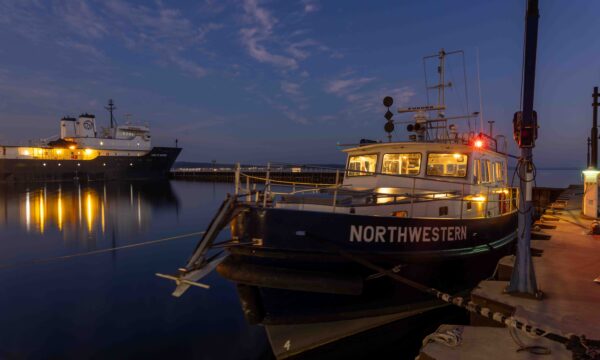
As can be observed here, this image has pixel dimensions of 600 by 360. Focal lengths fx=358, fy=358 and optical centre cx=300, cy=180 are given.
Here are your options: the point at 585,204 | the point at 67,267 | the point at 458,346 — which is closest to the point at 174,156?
the point at 67,267

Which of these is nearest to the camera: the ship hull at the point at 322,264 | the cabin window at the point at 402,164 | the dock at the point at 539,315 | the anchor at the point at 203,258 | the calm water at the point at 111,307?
the dock at the point at 539,315

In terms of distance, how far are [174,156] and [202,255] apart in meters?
63.4

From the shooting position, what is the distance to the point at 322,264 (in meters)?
6.08

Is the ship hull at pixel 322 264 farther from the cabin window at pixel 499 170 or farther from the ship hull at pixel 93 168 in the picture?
the ship hull at pixel 93 168

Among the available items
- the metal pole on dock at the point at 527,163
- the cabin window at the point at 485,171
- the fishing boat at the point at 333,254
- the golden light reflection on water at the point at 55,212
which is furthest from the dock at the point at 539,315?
the golden light reflection on water at the point at 55,212

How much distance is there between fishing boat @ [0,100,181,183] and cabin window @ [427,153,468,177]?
57793 mm

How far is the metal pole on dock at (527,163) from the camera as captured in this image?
537 cm

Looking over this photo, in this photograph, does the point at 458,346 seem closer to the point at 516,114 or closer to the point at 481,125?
the point at 516,114

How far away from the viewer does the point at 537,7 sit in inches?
214

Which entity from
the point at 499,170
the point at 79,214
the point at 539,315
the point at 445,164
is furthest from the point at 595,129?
the point at 79,214

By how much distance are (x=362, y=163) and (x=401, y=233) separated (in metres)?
4.08

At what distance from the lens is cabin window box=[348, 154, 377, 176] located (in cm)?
1001

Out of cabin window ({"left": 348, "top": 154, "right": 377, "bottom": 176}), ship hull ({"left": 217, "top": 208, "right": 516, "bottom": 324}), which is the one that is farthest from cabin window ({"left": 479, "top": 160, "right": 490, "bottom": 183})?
ship hull ({"left": 217, "top": 208, "right": 516, "bottom": 324})

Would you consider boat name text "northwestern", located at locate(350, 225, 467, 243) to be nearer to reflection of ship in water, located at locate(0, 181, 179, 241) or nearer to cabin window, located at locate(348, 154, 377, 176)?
cabin window, located at locate(348, 154, 377, 176)
